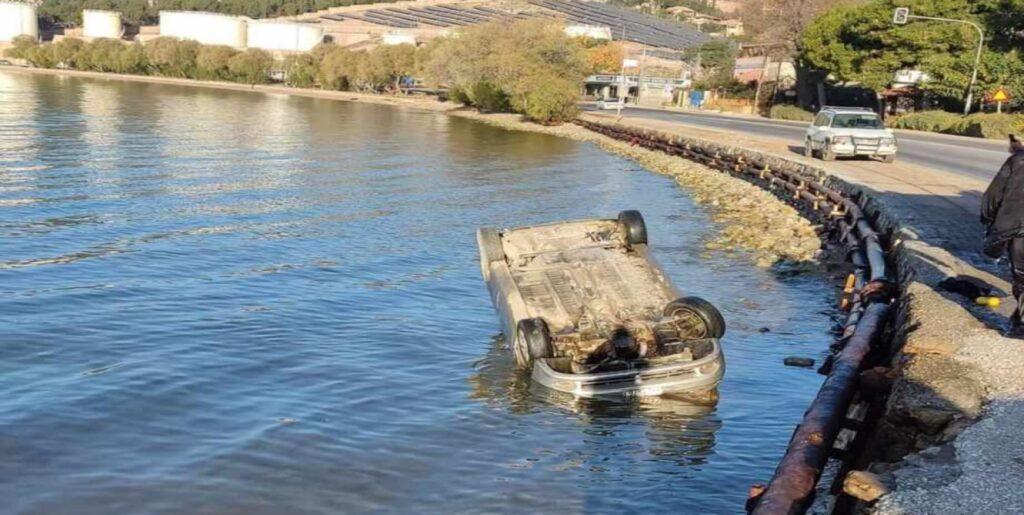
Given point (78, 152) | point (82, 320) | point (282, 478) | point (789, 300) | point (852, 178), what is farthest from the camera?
point (78, 152)

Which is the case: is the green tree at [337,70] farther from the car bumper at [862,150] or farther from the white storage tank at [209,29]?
the car bumper at [862,150]

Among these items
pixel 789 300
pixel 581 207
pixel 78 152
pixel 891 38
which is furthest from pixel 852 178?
pixel 891 38

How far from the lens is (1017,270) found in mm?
10070

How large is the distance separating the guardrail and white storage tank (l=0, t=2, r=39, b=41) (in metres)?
168

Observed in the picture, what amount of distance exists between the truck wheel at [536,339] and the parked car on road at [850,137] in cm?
2475

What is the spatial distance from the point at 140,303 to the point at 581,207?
1742 cm

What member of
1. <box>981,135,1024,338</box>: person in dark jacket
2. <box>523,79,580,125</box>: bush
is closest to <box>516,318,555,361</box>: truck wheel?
<box>981,135,1024,338</box>: person in dark jacket

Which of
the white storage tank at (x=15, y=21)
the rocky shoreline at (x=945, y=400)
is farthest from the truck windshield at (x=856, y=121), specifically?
the white storage tank at (x=15, y=21)

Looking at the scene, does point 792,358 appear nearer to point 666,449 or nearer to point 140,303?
point 666,449

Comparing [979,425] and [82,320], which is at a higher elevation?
[979,425]

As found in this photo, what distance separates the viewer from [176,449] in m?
9.97

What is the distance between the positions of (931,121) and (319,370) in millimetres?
51974

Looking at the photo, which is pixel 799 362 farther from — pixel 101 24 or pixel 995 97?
pixel 101 24

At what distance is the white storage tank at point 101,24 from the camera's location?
180 metres
